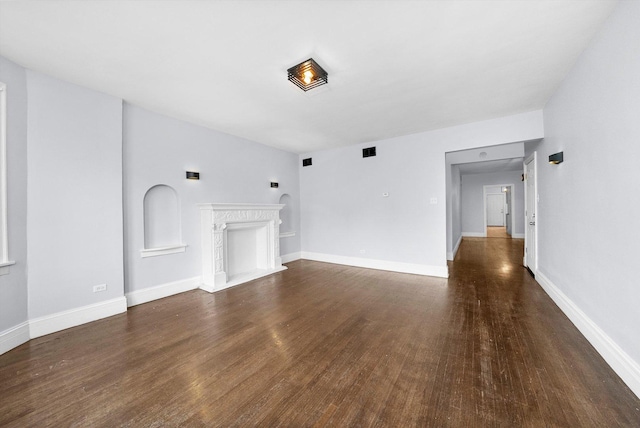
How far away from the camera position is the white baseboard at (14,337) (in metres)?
2.14

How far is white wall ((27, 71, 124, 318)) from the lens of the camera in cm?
243

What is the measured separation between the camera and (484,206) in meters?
9.43

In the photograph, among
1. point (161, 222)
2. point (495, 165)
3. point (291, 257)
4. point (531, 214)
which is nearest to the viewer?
point (161, 222)

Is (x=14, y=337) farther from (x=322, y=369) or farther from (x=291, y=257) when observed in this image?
(x=291, y=257)

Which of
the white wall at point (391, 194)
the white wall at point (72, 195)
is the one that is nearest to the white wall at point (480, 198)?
the white wall at point (391, 194)

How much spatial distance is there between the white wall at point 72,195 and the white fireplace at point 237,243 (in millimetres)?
1153

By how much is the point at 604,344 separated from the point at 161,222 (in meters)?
5.20

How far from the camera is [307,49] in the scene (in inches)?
83.5

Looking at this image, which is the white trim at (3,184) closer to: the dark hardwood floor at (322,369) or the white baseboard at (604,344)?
the dark hardwood floor at (322,369)

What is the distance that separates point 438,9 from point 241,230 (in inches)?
167

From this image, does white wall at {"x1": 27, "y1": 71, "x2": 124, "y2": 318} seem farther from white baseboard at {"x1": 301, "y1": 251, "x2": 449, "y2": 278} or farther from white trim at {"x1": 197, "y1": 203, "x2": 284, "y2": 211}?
white baseboard at {"x1": 301, "y1": 251, "x2": 449, "y2": 278}

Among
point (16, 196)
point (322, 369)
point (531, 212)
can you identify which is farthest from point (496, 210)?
point (16, 196)

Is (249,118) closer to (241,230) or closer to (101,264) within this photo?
(241,230)

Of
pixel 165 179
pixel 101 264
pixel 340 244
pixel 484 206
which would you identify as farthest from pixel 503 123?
pixel 484 206
